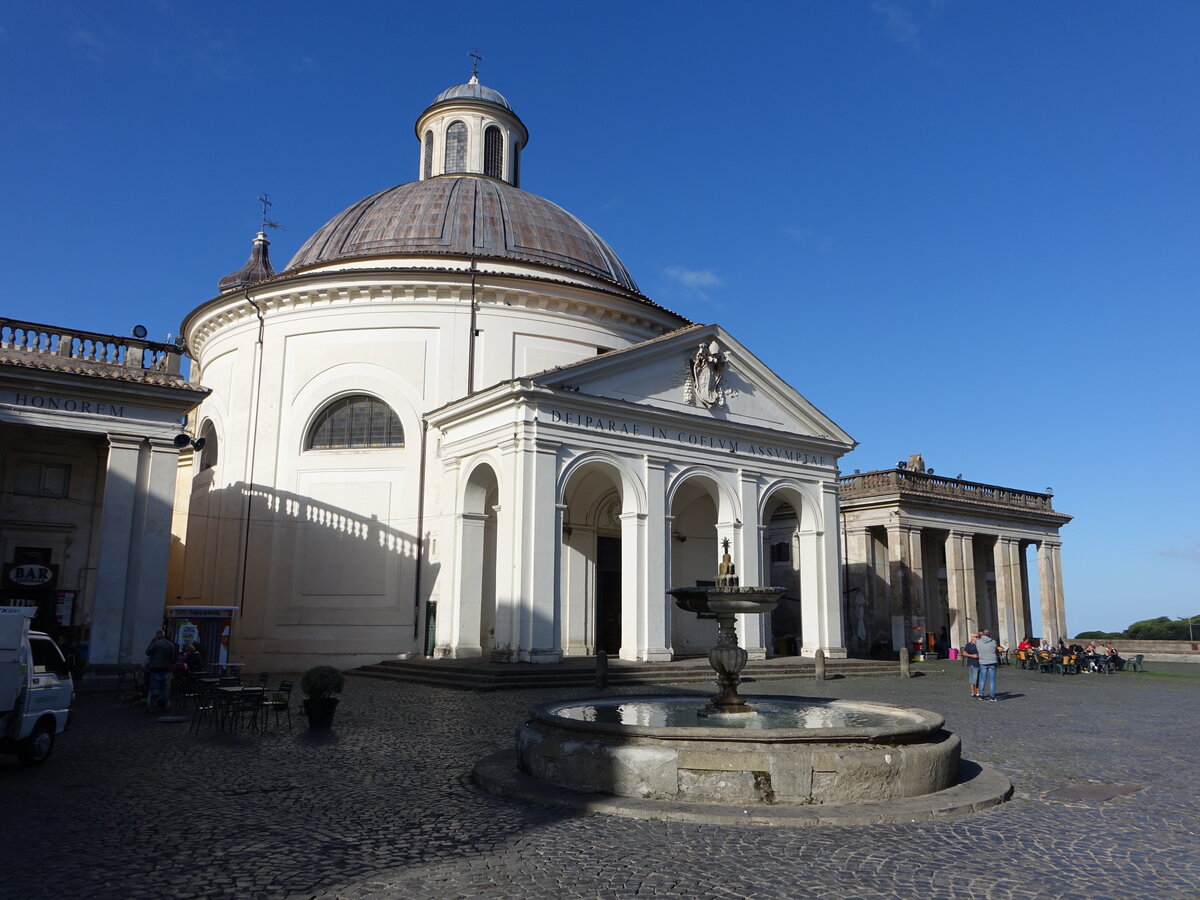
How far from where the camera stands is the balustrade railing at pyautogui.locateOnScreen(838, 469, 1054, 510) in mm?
36031

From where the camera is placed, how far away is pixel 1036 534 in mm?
40812

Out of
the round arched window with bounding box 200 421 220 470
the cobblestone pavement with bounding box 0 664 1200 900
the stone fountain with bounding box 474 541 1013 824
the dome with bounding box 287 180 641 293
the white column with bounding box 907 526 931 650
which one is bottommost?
the cobblestone pavement with bounding box 0 664 1200 900

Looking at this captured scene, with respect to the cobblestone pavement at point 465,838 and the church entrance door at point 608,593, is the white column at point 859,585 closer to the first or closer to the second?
the church entrance door at point 608,593

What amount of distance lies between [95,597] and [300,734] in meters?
8.54

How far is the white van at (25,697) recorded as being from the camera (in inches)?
→ 378

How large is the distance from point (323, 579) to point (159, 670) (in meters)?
10.9

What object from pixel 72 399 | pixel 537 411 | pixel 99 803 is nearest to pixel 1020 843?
pixel 99 803

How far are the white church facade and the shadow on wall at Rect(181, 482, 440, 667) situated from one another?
0.20 ft

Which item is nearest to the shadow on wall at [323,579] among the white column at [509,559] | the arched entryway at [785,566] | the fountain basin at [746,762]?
the white column at [509,559]

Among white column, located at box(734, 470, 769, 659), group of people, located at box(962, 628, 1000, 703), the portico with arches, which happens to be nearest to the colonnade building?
the portico with arches

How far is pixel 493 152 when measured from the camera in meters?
36.0

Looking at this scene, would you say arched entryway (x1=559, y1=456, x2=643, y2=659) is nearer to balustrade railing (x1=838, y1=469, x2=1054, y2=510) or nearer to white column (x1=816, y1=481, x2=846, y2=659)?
white column (x1=816, y1=481, x2=846, y2=659)

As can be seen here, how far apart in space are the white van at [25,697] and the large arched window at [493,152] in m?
28.4

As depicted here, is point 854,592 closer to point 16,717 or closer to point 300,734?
point 300,734
